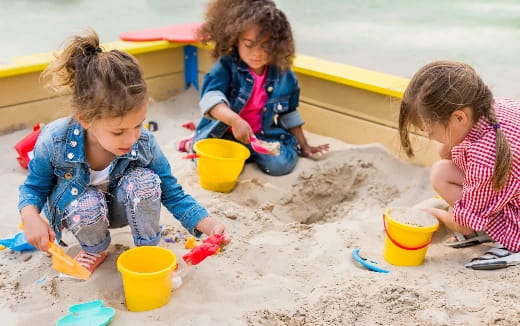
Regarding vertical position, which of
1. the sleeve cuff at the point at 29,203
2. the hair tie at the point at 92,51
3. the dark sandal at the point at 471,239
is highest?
the hair tie at the point at 92,51

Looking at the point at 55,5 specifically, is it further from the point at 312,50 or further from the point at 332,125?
the point at 332,125

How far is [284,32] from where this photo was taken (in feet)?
7.95

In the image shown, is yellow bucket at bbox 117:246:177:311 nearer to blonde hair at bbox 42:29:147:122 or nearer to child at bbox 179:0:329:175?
blonde hair at bbox 42:29:147:122

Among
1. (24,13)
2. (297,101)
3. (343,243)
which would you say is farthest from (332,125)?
(24,13)

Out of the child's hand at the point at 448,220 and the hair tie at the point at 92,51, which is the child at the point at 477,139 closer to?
the child's hand at the point at 448,220

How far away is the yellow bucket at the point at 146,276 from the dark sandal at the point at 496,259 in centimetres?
88

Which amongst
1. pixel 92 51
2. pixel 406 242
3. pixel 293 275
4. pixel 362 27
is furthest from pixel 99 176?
pixel 362 27

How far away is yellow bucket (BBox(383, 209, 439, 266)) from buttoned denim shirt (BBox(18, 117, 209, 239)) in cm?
55

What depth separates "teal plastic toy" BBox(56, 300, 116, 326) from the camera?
54.4 inches

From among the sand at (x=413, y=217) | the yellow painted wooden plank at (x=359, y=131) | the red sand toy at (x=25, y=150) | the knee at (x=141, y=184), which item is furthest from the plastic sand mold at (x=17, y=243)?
the yellow painted wooden plank at (x=359, y=131)

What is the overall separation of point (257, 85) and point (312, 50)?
4.12ft

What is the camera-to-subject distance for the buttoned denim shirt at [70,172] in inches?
61.0

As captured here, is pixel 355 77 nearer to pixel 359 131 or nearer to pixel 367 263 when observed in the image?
pixel 359 131

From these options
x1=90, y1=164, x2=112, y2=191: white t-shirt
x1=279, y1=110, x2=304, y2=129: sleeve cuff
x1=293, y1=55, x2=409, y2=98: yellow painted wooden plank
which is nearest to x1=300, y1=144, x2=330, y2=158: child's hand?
x1=279, y1=110, x2=304, y2=129: sleeve cuff
